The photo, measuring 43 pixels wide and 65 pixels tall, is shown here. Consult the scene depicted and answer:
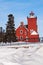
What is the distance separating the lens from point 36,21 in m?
94.9

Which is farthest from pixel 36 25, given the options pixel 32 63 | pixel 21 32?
pixel 32 63

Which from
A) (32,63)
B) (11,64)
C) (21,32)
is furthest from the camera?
(21,32)

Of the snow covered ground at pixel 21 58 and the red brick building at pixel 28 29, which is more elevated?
the red brick building at pixel 28 29

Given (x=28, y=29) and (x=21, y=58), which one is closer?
(x=21, y=58)

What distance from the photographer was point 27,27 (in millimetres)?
96250

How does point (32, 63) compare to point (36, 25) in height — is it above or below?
below

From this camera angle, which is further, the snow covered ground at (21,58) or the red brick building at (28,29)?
the red brick building at (28,29)

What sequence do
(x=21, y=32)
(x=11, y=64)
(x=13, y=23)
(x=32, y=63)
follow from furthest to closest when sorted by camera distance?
(x=21, y=32), (x=13, y=23), (x=32, y=63), (x=11, y=64)

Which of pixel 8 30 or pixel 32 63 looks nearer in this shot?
pixel 32 63

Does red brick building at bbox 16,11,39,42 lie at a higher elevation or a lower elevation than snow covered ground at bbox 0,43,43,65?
higher

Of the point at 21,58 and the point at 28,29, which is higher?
the point at 28,29

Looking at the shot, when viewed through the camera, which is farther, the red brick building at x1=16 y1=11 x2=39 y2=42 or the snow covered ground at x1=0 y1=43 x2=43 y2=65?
the red brick building at x1=16 y1=11 x2=39 y2=42

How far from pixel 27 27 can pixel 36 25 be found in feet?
13.6

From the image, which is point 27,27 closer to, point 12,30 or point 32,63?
point 12,30
